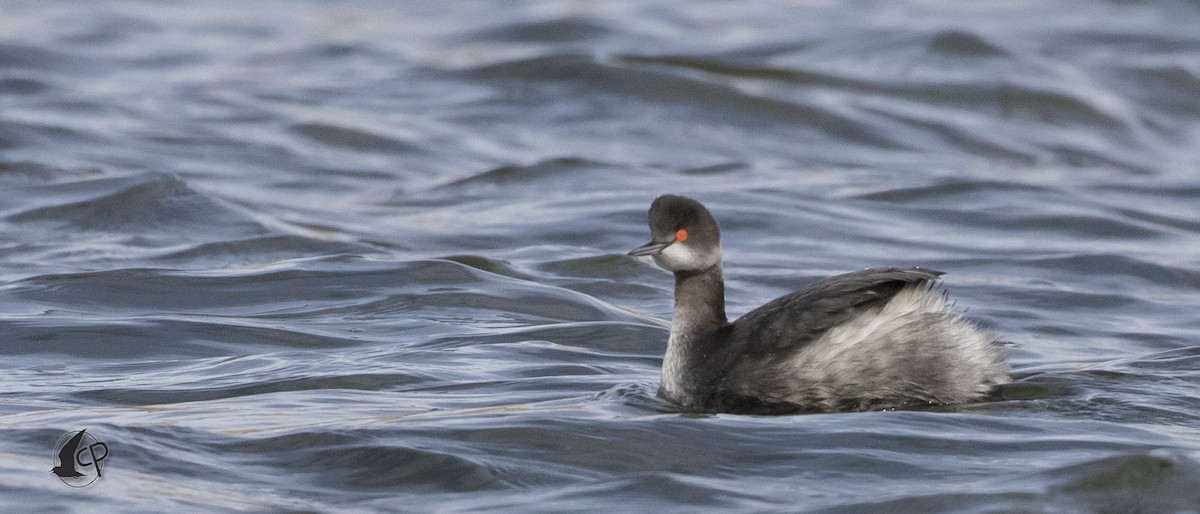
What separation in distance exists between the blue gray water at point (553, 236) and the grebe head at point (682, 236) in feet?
1.97

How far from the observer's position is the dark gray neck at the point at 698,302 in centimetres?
721

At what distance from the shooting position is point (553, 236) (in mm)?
11242

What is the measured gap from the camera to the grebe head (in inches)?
280

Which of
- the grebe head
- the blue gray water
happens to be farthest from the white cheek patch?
the blue gray water

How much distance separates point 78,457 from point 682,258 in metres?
2.52

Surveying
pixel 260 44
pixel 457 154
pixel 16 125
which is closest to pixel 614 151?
pixel 457 154

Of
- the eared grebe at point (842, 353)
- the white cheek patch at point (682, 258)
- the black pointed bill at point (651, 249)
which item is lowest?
the eared grebe at point (842, 353)

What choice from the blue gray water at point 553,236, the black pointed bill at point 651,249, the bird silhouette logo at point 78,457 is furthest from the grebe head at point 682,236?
the bird silhouette logo at point 78,457

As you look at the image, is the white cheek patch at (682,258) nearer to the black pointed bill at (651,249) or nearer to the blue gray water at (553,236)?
the black pointed bill at (651,249)

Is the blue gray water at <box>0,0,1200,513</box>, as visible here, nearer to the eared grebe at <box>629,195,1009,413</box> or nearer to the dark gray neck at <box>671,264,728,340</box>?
the eared grebe at <box>629,195,1009,413</box>

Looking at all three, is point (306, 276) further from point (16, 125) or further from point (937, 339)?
point (16, 125)

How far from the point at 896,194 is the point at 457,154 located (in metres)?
3.79

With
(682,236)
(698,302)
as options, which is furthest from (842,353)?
(682,236)

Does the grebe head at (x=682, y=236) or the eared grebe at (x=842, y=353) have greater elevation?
the grebe head at (x=682, y=236)
